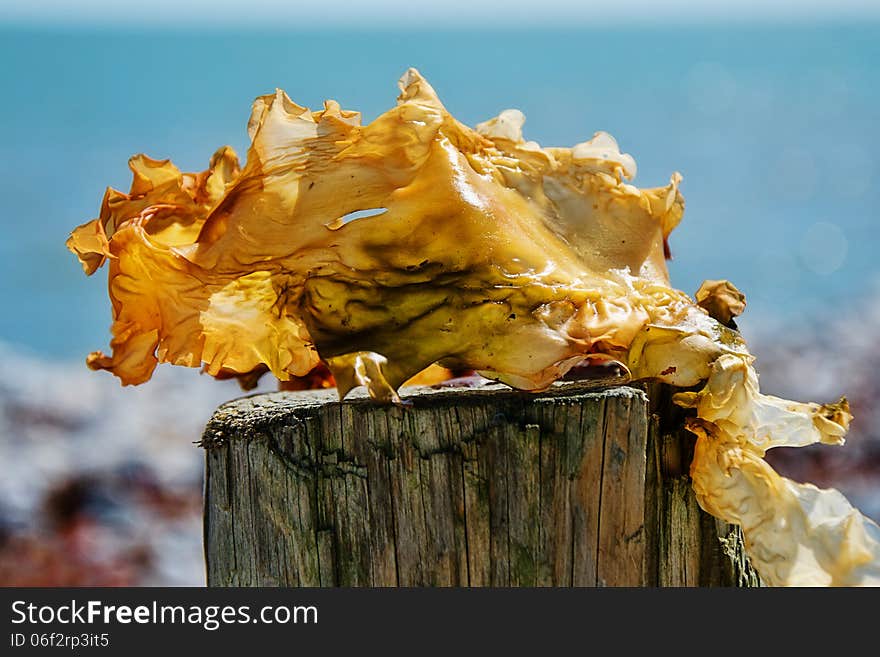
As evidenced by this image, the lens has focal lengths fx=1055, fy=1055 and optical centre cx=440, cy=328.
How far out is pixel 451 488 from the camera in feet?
6.93

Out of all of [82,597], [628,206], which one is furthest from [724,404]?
[82,597]

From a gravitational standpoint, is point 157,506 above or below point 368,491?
above

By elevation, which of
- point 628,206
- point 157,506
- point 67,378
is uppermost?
point 67,378

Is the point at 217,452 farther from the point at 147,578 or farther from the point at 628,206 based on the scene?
the point at 147,578

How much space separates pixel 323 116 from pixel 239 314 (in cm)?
45

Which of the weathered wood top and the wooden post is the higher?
the weathered wood top

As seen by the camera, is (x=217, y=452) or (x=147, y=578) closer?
(x=217, y=452)

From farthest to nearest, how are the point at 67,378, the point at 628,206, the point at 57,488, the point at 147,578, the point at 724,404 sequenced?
the point at 67,378 < the point at 57,488 < the point at 147,578 < the point at 628,206 < the point at 724,404

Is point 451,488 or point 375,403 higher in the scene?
point 375,403

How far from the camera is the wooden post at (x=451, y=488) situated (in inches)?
82.4

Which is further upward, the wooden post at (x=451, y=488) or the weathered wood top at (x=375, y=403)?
the weathered wood top at (x=375, y=403)

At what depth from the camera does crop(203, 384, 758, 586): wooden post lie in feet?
6.86

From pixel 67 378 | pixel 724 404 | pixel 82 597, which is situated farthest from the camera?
pixel 67 378

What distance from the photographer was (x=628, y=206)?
2.40m
